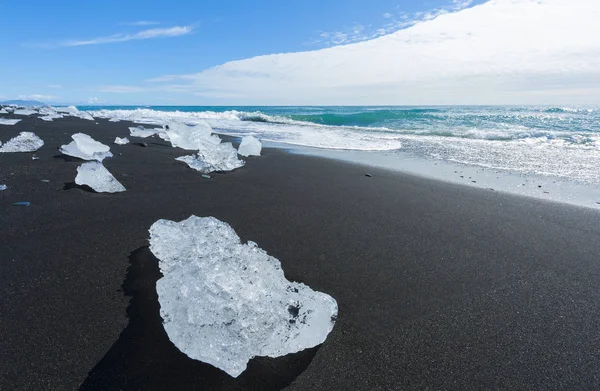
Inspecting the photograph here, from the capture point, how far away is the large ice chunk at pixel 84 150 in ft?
18.0

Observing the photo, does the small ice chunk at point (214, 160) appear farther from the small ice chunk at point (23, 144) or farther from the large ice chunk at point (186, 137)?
the small ice chunk at point (23, 144)

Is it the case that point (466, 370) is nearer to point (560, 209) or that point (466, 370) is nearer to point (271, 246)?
point (271, 246)

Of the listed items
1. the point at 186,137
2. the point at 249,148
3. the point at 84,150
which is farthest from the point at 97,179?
the point at 186,137

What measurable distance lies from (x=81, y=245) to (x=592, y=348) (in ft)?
10.9

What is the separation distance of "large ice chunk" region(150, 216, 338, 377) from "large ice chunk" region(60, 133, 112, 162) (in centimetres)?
452

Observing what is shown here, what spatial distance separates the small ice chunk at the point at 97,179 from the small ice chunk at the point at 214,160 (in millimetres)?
1620

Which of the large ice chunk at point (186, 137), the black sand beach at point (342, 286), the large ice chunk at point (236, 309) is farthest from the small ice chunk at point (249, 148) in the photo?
the large ice chunk at point (236, 309)

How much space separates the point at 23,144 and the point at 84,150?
120 centimetres

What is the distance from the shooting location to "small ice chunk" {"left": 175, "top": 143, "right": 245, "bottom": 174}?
216 inches

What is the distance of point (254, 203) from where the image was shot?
12.9 feet

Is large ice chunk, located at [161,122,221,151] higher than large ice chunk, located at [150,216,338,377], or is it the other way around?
large ice chunk, located at [150,216,338,377]

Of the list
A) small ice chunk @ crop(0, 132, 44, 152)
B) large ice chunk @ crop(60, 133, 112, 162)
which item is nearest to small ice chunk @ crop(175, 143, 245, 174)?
large ice chunk @ crop(60, 133, 112, 162)

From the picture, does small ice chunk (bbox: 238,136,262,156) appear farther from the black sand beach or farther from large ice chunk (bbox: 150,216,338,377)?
large ice chunk (bbox: 150,216,338,377)

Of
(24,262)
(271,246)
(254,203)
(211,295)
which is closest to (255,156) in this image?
(254,203)
